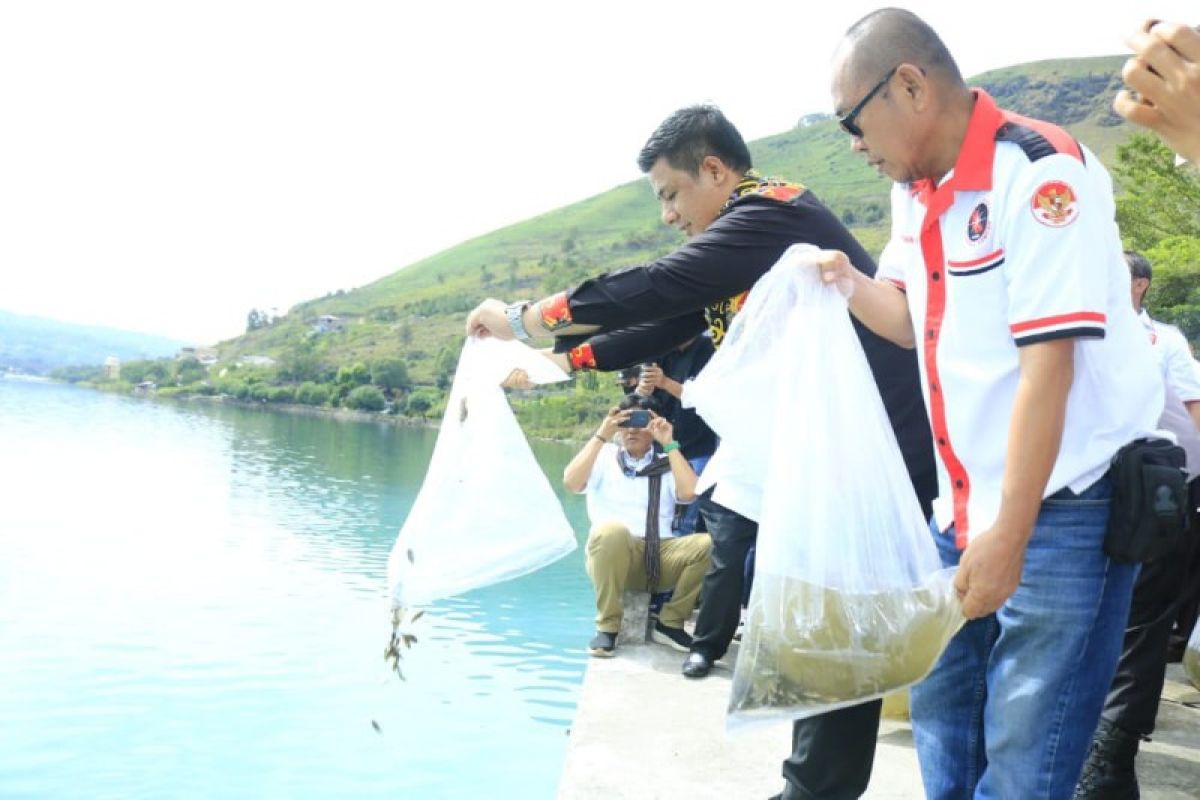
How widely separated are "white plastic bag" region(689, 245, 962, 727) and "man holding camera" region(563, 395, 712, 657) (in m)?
3.26

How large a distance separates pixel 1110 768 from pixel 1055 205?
2.32m

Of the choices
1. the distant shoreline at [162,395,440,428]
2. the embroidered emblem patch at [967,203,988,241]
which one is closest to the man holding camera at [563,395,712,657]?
the embroidered emblem patch at [967,203,988,241]

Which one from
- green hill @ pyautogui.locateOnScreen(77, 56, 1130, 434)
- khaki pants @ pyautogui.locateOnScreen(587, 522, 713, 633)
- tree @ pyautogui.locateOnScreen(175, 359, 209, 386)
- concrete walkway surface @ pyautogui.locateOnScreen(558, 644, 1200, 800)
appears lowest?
concrete walkway surface @ pyautogui.locateOnScreen(558, 644, 1200, 800)

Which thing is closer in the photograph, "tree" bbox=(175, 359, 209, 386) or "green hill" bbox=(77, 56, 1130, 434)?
"green hill" bbox=(77, 56, 1130, 434)

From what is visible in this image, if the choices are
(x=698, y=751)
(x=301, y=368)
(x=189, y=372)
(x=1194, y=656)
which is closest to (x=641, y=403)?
(x=698, y=751)

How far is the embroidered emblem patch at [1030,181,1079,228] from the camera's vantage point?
5.84 feet

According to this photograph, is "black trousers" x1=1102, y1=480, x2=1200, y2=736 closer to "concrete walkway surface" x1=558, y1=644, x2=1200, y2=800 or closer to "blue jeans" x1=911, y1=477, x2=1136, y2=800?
"concrete walkway surface" x1=558, y1=644, x2=1200, y2=800

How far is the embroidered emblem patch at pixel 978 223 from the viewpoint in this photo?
75.0 inches

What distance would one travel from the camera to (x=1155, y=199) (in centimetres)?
2923

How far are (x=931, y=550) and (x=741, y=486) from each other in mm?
1002

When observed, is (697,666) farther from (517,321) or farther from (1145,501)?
(1145,501)

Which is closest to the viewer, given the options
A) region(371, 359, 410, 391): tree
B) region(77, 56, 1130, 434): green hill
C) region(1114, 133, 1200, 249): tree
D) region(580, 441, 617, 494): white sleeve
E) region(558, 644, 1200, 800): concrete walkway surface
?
region(558, 644, 1200, 800): concrete walkway surface

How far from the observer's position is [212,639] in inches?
544

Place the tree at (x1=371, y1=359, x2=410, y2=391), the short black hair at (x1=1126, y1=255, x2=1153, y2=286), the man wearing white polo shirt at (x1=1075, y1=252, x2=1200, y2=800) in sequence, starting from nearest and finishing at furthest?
the man wearing white polo shirt at (x1=1075, y1=252, x2=1200, y2=800) → the short black hair at (x1=1126, y1=255, x2=1153, y2=286) → the tree at (x1=371, y1=359, x2=410, y2=391)
